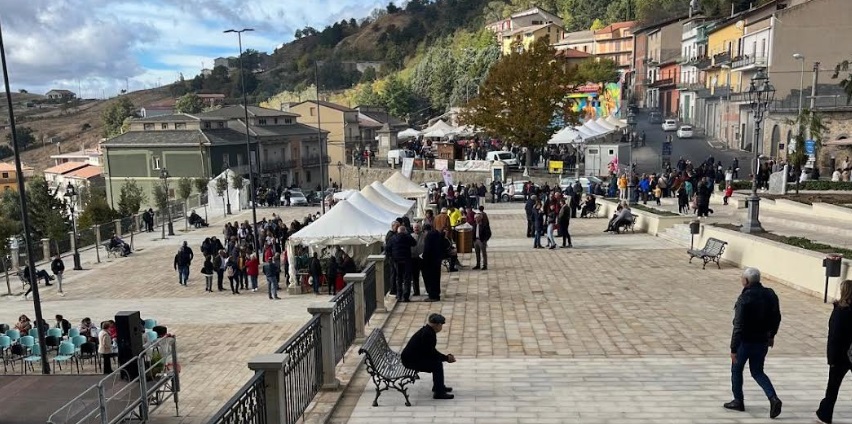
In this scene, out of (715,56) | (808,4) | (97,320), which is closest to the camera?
(97,320)

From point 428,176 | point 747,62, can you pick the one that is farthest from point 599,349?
point 747,62

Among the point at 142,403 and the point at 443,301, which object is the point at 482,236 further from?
the point at 142,403

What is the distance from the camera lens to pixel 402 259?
470 inches

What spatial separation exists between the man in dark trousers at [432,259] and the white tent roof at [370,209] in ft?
21.1

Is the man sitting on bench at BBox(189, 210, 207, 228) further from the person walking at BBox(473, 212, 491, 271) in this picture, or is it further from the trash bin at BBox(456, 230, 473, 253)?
the person walking at BBox(473, 212, 491, 271)

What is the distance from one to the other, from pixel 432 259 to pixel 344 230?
6180 millimetres

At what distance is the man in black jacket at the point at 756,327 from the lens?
6230 millimetres

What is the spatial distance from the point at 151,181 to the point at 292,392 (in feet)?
190

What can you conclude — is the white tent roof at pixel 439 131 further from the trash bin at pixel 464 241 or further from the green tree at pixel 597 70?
the trash bin at pixel 464 241

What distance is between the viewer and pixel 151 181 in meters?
58.9

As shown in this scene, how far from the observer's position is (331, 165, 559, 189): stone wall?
41.5 metres

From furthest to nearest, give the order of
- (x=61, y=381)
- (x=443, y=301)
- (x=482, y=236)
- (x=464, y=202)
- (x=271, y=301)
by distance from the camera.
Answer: (x=464, y=202)
(x=271, y=301)
(x=482, y=236)
(x=443, y=301)
(x=61, y=381)

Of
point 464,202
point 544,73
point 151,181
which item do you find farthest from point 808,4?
point 151,181

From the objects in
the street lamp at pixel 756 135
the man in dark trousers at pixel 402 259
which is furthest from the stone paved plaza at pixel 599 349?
the street lamp at pixel 756 135
